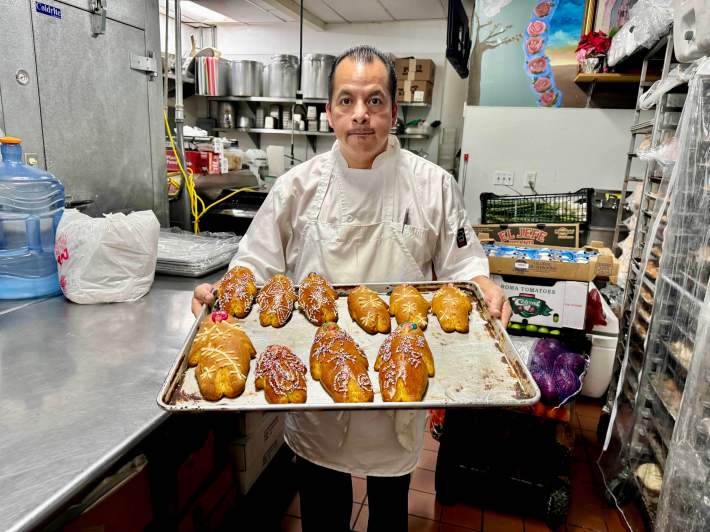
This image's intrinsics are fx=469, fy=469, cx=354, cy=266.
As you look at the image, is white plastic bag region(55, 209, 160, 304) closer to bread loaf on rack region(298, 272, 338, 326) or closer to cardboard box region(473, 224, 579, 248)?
bread loaf on rack region(298, 272, 338, 326)

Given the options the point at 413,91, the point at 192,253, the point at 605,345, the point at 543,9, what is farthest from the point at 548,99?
the point at 192,253

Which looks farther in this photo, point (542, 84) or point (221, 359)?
point (542, 84)

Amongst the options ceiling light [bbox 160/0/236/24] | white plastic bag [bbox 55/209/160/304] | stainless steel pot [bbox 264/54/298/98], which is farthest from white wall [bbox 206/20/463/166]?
white plastic bag [bbox 55/209/160/304]

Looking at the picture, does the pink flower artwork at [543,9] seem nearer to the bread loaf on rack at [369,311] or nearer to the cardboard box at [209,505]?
the bread loaf on rack at [369,311]

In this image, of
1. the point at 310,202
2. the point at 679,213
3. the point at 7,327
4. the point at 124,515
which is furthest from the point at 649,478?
the point at 7,327

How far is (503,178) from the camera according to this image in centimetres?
401

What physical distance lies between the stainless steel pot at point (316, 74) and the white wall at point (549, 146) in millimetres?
2183

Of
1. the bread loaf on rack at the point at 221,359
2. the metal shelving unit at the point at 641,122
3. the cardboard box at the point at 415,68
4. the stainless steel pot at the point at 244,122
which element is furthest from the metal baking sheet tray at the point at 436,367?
the stainless steel pot at the point at 244,122

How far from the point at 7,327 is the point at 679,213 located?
2.44 metres

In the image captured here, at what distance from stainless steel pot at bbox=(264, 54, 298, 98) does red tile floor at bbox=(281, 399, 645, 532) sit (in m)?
4.73

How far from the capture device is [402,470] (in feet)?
4.85

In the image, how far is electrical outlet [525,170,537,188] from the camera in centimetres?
394

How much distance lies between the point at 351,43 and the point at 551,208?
13.3ft

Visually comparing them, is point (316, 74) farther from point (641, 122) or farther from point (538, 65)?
point (641, 122)
